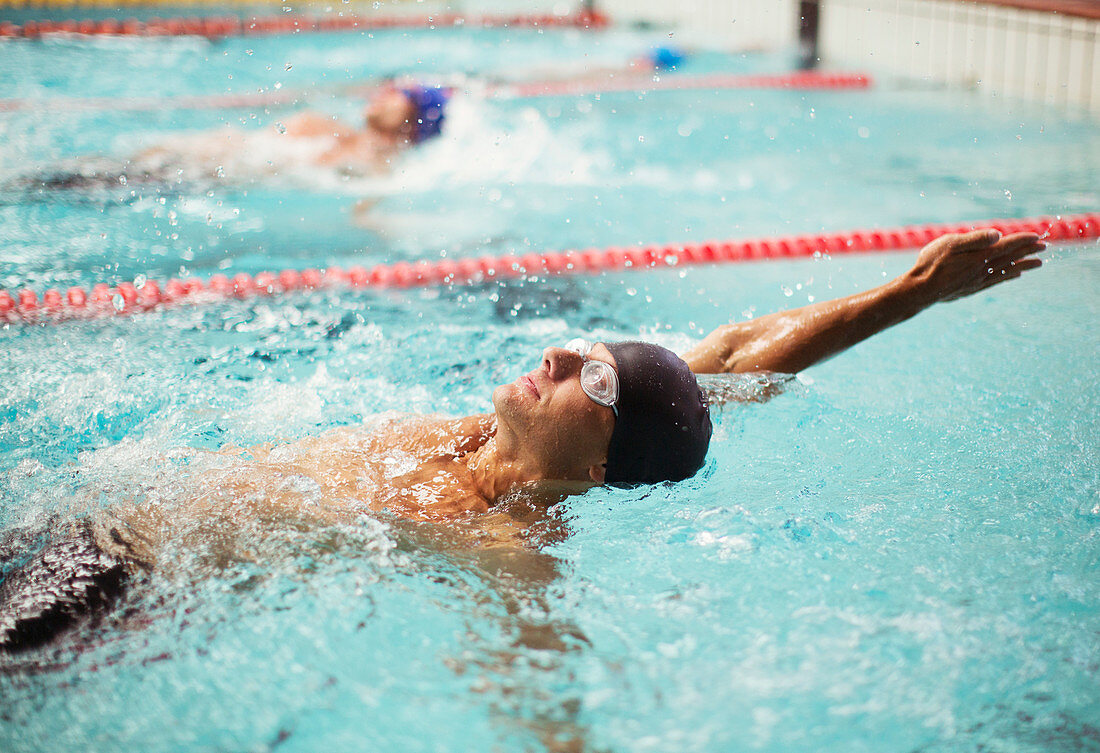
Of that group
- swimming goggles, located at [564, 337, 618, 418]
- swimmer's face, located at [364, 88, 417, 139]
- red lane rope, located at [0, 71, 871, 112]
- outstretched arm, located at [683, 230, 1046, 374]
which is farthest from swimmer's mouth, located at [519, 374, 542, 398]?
red lane rope, located at [0, 71, 871, 112]

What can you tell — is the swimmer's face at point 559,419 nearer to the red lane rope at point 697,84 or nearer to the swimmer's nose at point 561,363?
the swimmer's nose at point 561,363

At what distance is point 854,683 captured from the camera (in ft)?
5.89

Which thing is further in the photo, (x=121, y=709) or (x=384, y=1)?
(x=384, y=1)

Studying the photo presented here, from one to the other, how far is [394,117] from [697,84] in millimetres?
3536

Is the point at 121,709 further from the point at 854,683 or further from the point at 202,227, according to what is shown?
the point at 202,227

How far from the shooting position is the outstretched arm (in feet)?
7.72

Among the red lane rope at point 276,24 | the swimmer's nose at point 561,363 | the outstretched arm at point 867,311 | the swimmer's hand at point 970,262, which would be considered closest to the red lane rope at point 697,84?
the red lane rope at point 276,24

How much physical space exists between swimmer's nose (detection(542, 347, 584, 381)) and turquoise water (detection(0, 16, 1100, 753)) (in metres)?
0.34

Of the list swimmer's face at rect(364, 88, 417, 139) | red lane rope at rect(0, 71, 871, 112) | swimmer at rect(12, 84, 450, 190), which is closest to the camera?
swimmer at rect(12, 84, 450, 190)

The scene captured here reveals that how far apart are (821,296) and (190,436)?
2703mm

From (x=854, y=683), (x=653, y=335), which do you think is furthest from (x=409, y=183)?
(x=854, y=683)

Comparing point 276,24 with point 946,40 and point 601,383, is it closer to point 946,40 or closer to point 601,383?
point 946,40

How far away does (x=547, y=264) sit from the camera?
4.29m

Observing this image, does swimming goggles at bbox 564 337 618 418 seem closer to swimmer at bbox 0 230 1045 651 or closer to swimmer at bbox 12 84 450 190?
swimmer at bbox 0 230 1045 651
